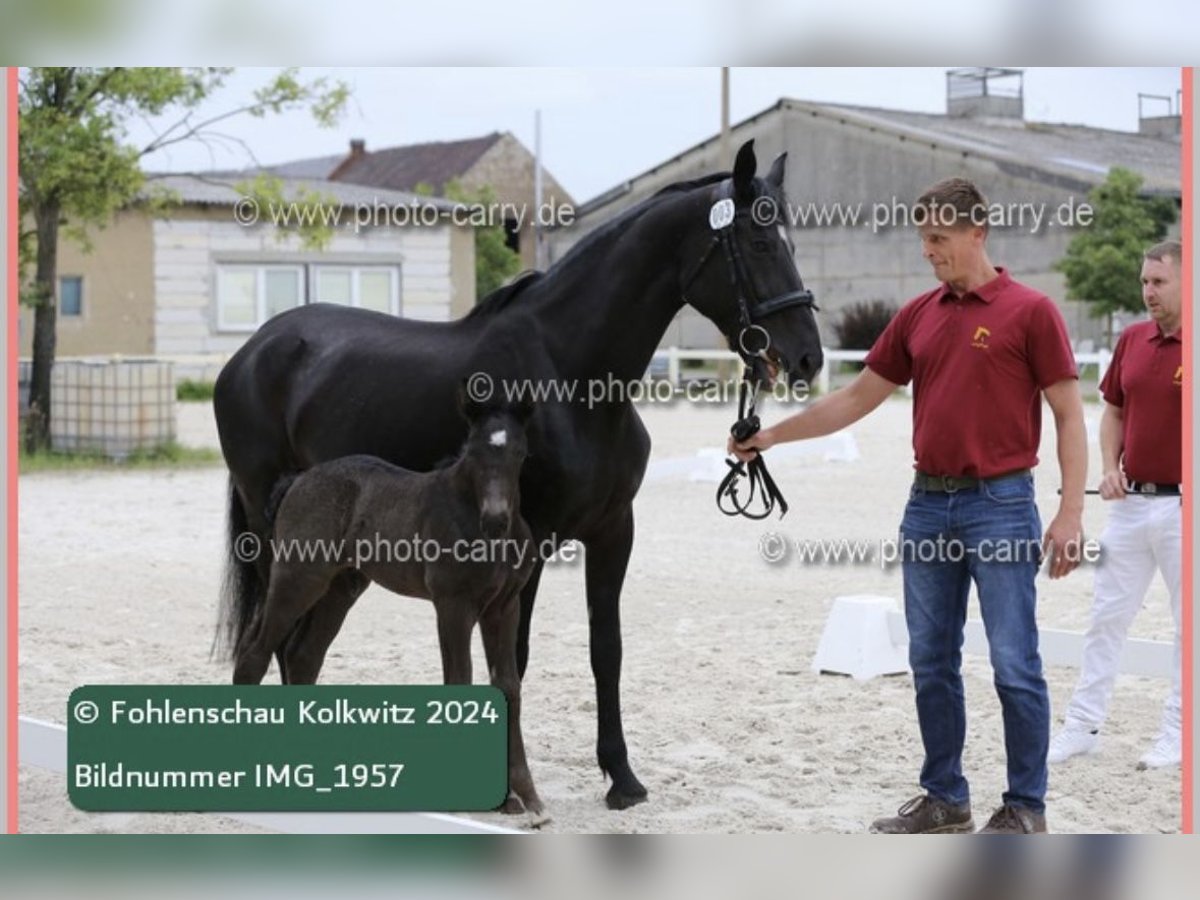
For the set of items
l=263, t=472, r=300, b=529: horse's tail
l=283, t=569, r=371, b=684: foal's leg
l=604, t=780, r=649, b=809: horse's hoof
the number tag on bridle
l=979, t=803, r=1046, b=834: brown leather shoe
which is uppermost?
the number tag on bridle

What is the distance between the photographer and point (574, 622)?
7.70 metres

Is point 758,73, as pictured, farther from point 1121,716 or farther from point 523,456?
point 1121,716

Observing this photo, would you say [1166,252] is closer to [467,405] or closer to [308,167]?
[467,405]

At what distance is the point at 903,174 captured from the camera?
16.4 feet

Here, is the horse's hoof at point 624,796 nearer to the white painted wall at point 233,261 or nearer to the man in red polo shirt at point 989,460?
the man in red polo shirt at point 989,460

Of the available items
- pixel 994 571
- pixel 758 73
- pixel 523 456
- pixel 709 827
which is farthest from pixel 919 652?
pixel 758 73

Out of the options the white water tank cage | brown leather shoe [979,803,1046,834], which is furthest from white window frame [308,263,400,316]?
the white water tank cage

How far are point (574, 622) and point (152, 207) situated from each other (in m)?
2.80

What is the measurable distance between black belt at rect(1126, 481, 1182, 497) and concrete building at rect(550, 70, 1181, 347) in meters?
0.71

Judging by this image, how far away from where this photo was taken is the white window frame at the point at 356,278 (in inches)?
210

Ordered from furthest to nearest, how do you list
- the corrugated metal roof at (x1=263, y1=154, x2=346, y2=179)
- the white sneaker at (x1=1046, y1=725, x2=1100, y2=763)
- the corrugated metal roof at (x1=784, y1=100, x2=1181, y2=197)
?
the corrugated metal roof at (x1=263, y1=154, x2=346, y2=179)
the white sneaker at (x1=1046, y1=725, x2=1100, y2=763)
the corrugated metal roof at (x1=784, y1=100, x2=1181, y2=197)

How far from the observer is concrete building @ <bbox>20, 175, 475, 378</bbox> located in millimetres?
5168

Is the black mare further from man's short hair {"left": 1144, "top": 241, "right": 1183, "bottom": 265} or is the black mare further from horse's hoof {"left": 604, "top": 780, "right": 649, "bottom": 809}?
man's short hair {"left": 1144, "top": 241, "right": 1183, "bottom": 265}

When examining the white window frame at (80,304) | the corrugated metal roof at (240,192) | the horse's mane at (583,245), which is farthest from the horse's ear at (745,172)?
the white window frame at (80,304)
